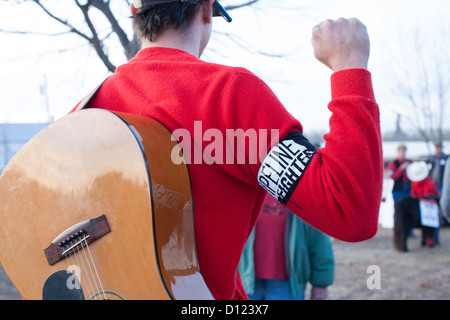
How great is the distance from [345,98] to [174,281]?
0.59 meters

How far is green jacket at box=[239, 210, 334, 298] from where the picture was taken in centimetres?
384

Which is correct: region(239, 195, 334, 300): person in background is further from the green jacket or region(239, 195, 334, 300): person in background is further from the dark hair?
the dark hair

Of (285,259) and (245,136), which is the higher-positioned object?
(245,136)

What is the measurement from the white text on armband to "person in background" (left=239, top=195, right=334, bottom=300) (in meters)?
2.90

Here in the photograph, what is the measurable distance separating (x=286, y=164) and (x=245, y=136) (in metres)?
0.12

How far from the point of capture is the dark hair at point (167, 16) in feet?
4.08

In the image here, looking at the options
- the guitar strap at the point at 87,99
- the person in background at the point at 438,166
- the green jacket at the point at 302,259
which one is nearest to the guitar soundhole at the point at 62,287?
the guitar strap at the point at 87,99

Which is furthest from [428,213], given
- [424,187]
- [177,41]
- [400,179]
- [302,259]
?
[177,41]

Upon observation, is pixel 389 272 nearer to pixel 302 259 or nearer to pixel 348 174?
pixel 302 259

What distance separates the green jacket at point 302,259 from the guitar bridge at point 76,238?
2.87m

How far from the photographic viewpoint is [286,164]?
1001 millimetres

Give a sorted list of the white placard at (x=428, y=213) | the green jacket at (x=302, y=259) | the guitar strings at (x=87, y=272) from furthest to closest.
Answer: the white placard at (x=428, y=213) < the green jacket at (x=302, y=259) < the guitar strings at (x=87, y=272)

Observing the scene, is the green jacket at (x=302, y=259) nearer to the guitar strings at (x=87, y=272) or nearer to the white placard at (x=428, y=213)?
the guitar strings at (x=87, y=272)
